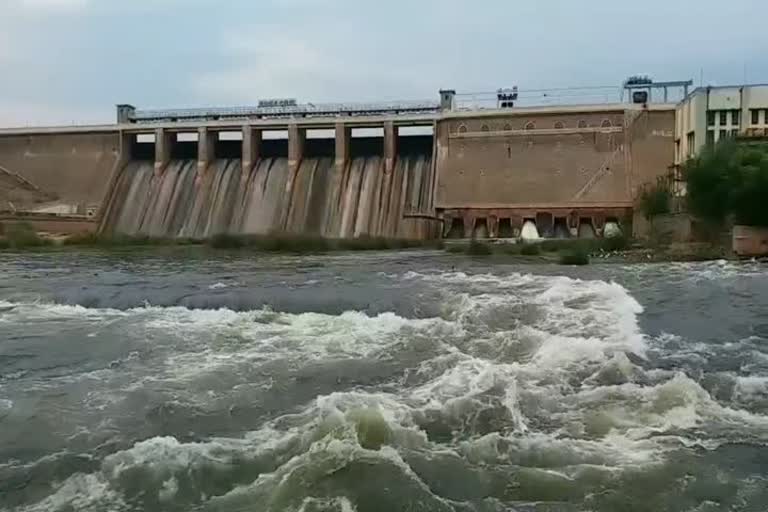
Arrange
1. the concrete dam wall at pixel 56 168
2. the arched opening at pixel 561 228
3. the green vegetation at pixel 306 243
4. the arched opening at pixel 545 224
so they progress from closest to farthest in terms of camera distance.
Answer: the green vegetation at pixel 306 243 < the arched opening at pixel 561 228 < the arched opening at pixel 545 224 < the concrete dam wall at pixel 56 168

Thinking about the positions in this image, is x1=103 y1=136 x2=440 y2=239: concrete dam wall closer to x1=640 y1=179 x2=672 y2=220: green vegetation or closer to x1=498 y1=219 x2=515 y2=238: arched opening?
x1=498 y1=219 x2=515 y2=238: arched opening

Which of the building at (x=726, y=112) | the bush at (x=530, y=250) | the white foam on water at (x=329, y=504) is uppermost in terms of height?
the building at (x=726, y=112)

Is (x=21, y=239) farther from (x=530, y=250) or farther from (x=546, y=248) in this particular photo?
(x=546, y=248)

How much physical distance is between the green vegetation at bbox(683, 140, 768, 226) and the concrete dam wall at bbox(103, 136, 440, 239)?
13792 mm

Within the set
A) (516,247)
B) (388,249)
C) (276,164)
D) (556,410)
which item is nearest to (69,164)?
(276,164)

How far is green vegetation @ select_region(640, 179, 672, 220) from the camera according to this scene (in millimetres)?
32562

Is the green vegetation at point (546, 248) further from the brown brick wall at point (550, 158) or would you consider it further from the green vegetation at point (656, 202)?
the brown brick wall at point (550, 158)

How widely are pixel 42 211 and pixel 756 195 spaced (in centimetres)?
3671

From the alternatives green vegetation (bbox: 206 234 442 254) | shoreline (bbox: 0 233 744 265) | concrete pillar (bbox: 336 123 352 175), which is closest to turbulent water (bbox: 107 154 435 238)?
concrete pillar (bbox: 336 123 352 175)

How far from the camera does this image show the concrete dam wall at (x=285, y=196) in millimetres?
39844

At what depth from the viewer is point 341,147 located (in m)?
41.8

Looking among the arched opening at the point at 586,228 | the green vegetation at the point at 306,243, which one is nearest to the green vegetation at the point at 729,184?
the arched opening at the point at 586,228

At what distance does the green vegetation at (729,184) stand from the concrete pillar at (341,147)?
17.6 meters

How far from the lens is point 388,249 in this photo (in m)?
33.8
